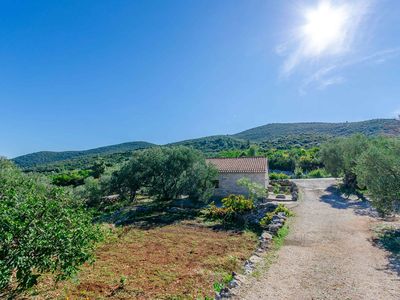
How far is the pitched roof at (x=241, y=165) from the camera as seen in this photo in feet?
92.2

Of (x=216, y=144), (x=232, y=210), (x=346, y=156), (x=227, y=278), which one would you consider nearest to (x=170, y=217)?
(x=232, y=210)

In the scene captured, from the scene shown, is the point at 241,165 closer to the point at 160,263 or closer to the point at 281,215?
the point at 281,215

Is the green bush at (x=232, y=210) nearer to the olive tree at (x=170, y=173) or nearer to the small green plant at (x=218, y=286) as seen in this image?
the olive tree at (x=170, y=173)

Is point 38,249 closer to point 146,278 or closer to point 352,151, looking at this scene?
point 146,278

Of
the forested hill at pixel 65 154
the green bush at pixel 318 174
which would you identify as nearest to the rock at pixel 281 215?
the green bush at pixel 318 174

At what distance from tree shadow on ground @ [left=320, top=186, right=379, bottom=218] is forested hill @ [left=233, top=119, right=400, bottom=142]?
70.9 m

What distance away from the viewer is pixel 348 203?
22281 mm

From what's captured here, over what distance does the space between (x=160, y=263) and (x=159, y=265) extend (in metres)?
0.24

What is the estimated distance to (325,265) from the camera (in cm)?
985

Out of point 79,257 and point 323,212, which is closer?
point 79,257

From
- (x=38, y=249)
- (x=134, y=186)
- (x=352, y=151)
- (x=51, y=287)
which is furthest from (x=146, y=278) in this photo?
(x=352, y=151)

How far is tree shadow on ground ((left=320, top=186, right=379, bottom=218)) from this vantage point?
736 inches

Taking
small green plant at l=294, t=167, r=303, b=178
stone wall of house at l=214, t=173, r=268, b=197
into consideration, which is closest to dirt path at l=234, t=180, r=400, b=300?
stone wall of house at l=214, t=173, r=268, b=197

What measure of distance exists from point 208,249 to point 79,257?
24.1ft
